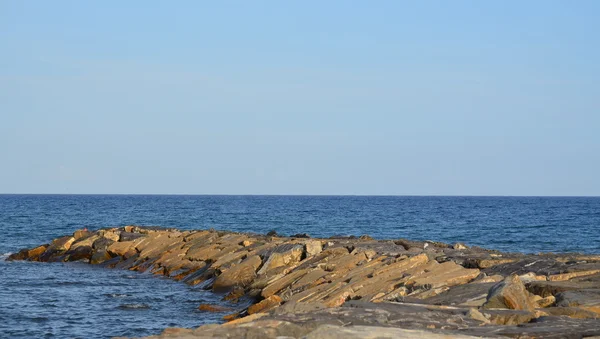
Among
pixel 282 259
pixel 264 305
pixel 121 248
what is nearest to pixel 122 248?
pixel 121 248

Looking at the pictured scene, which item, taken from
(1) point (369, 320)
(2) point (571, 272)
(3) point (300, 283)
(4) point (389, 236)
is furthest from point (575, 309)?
(4) point (389, 236)

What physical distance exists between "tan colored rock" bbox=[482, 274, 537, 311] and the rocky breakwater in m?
0.02

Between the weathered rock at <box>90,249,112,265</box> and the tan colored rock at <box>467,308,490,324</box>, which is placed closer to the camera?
the tan colored rock at <box>467,308,490,324</box>

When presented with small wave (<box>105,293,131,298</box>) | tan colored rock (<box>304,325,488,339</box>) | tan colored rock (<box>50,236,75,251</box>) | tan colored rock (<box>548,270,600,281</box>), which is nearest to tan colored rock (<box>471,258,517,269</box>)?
tan colored rock (<box>548,270,600,281</box>)

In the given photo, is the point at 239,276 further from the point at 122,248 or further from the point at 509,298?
the point at 122,248

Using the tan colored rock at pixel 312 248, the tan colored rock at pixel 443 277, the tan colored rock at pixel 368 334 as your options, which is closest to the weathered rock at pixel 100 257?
the tan colored rock at pixel 312 248

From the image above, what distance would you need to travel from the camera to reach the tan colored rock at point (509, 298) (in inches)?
582

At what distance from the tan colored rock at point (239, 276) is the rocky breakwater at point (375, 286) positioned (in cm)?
5

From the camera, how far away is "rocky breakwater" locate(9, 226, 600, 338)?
12586mm

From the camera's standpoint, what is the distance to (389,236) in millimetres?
57469

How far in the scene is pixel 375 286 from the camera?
64.8 ft

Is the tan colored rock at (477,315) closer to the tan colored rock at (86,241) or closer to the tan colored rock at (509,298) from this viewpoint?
the tan colored rock at (509,298)

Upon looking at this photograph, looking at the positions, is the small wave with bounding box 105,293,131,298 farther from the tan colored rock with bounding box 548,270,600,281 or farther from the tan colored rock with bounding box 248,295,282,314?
the tan colored rock with bounding box 548,270,600,281

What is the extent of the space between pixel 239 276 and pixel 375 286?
304 inches
